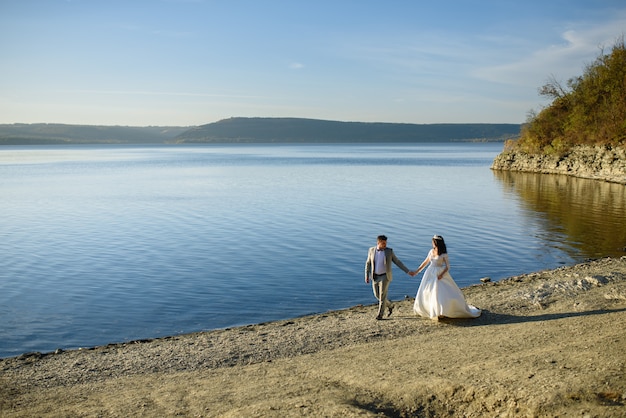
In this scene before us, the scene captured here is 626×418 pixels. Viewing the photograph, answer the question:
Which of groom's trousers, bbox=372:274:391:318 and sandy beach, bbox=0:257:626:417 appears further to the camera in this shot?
groom's trousers, bbox=372:274:391:318

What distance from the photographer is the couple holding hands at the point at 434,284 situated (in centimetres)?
1451

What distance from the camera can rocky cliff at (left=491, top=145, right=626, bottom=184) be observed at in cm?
6212

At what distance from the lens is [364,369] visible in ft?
→ 36.5

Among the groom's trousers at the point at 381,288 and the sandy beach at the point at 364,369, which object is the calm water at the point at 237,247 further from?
the groom's trousers at the point at 381,288

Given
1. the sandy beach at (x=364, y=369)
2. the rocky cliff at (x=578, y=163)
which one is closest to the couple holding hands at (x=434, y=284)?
the sandy beach at (x=364, y=369)

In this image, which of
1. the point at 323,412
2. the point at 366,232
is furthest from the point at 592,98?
the point at 323,412

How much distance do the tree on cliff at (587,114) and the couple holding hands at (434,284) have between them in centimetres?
5641

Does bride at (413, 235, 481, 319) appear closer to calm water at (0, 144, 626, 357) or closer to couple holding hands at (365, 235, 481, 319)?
couple holding hands at (365, 235, 481, 319)

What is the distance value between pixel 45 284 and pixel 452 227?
21.7 metres

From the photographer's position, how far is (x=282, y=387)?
10.4 meters

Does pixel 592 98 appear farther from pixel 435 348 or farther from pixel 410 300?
pixel 435 348

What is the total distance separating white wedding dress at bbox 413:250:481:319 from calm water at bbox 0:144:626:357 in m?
4.15

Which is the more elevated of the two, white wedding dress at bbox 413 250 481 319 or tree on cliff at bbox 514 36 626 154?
tree on cliff at bbox 514 36 626 154

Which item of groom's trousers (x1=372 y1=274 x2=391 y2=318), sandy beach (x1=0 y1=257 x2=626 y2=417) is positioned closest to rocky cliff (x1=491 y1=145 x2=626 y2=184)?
sandy beach (x1=0 y1=257 x2=626 y2=417)
